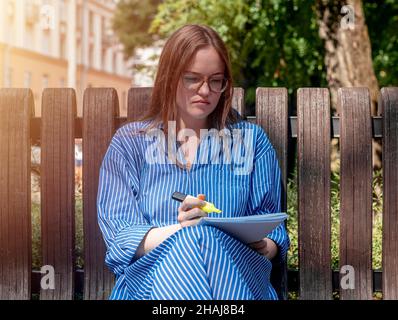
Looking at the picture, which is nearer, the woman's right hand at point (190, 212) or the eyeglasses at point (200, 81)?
the woman's right hand at point (190, 212)

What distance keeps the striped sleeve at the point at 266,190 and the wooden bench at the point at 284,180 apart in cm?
26

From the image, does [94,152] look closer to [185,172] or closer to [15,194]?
[15,194]

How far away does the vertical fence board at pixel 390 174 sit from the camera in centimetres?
338

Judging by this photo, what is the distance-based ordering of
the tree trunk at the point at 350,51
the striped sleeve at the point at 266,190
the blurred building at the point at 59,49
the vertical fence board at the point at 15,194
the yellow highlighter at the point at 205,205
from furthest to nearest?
the blurred building at the point at 59,49
the tree trunk at the point at 350,51
the vertical fence board at the point at 15,194
the striped sleeve at the point at 266,190
the yellow highlighter at the point at 205,205

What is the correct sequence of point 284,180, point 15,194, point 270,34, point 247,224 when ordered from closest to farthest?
point 247,224
point 284,180
point 15,194
point 270,34

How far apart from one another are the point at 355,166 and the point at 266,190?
514 mm

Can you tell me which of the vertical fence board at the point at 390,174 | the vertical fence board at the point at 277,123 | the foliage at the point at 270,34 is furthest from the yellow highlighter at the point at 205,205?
the foliage at the point at 270,34

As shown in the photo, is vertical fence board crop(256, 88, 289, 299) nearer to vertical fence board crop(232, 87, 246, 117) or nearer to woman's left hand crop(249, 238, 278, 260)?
vertical fence board crop(232, 87, 246, 117)

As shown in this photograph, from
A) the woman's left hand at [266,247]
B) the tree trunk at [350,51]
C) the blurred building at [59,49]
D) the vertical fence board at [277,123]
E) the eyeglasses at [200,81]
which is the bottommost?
the woman's left hand at [266,247]

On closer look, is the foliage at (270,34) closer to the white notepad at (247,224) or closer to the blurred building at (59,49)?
the white notepad at (247,224)

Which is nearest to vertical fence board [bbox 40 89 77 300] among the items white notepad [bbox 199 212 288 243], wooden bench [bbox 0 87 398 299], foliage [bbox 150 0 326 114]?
wooden bench [bbox 0 87 398 299]

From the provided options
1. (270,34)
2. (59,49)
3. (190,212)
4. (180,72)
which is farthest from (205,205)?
(59,49)

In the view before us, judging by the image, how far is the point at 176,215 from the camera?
2.96m
